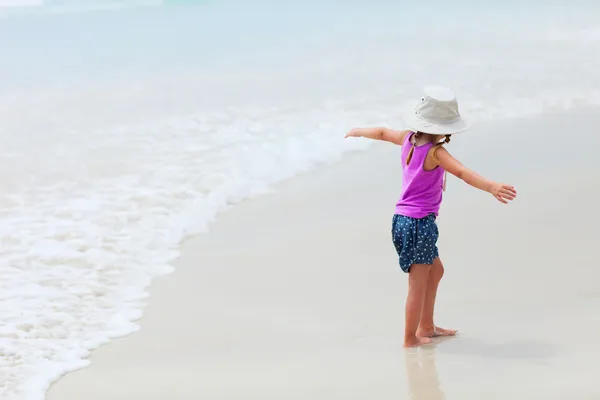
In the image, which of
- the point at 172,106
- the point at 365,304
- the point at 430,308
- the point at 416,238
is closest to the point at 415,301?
the point at 430,308

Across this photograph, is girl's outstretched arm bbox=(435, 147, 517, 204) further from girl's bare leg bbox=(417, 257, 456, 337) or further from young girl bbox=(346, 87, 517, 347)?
girl's bare leg bbox=(417, 257, 456, 337)

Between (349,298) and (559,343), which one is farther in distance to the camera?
(349,298)

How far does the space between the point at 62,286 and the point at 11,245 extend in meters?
0.86

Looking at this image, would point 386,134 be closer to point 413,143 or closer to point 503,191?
point 413,143

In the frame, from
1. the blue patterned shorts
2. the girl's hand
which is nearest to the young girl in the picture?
the blue patterned shorts

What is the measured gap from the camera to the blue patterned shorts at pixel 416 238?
3.55 meters

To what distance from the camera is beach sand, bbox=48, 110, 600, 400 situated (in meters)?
3.34

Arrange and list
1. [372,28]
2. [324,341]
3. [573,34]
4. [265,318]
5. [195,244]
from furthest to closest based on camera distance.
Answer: [372,28] < [573,34] < [195,244] < [265,318] < [324,341]

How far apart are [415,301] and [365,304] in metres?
0.59

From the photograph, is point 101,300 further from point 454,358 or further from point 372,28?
point 372,28

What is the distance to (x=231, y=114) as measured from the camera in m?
9.06

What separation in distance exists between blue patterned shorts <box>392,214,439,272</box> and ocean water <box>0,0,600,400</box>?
48 centimetres

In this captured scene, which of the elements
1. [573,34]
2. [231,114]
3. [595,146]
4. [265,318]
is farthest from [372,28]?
[265,318]

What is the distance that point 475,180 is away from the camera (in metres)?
3.19
